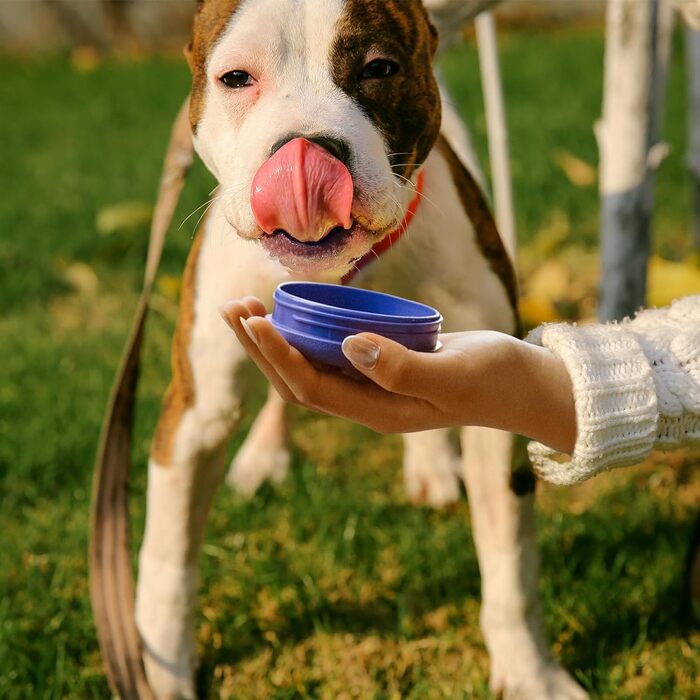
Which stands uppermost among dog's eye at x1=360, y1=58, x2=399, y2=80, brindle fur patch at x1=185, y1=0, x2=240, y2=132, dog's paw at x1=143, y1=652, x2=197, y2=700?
brindle fur patch at x1=185, y1=0, x2=240, y2=132

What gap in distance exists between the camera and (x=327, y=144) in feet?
3.60

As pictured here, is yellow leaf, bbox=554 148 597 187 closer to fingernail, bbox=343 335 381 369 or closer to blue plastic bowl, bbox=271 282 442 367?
blue plastic bowl, bbox=271 282 442 367

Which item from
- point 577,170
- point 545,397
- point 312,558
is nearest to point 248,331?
point 545,397

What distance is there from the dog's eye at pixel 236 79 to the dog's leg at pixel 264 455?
0.94 m

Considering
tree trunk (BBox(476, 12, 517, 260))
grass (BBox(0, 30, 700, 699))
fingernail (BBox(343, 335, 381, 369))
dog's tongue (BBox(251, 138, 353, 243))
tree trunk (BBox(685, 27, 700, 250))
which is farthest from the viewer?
tree trunk (BBox(685, 27, 700, 250))

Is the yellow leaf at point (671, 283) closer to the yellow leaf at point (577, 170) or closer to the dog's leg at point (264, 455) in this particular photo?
the dog's leg at point (264, 455)

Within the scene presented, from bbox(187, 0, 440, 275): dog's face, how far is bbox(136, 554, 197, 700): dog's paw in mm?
591

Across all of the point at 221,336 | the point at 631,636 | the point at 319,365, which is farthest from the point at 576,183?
the point at 319,365

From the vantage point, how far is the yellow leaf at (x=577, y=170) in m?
3.53

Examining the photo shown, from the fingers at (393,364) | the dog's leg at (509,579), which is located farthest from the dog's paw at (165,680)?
the fingers at (393,364)

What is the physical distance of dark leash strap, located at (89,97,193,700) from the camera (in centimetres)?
154

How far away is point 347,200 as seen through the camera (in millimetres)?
1088

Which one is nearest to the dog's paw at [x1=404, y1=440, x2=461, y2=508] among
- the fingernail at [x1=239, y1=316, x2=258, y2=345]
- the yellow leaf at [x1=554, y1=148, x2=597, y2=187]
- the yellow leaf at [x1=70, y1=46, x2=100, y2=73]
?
the fingernail at [x1=239, y1=316, x2=258, y2=345]

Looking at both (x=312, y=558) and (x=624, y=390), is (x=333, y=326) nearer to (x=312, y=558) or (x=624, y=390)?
(x=624, y=390)
